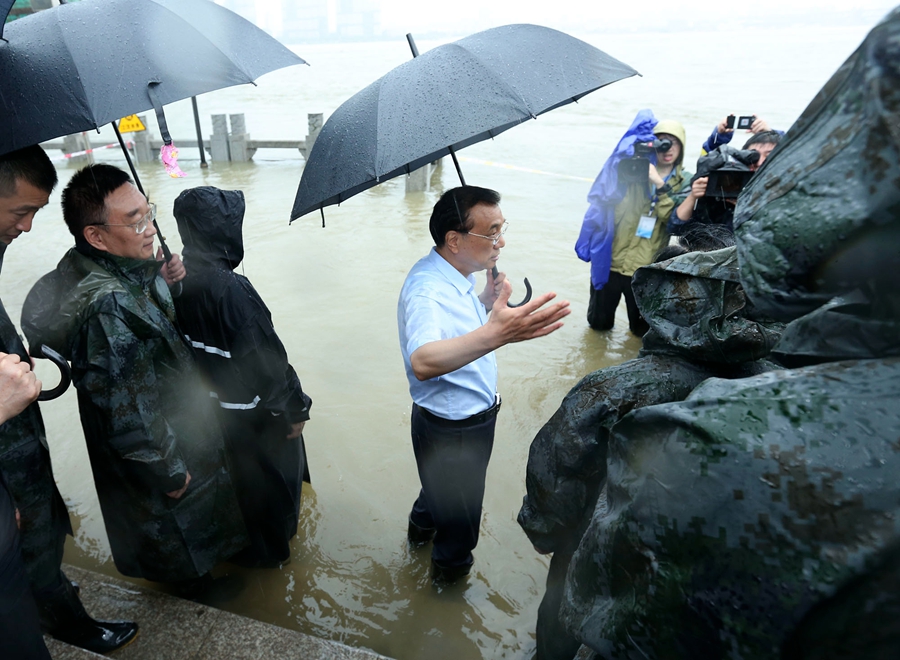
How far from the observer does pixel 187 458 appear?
2.44 m

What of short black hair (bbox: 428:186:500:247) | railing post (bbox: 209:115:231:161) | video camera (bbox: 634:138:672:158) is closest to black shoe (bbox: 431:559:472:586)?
short black hair (bbox: 428:186:500:247)

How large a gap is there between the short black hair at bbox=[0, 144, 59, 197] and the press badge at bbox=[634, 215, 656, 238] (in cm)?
398

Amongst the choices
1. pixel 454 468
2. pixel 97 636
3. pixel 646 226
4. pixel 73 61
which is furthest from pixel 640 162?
pixel 97 636

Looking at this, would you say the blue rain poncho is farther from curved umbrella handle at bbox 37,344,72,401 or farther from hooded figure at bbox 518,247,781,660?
curved umbrella handle at bbox 37,344,72,401

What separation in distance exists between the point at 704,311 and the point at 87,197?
2208mm

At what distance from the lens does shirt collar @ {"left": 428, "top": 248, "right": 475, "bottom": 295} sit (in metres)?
2.40

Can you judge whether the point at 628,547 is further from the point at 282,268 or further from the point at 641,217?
the point at 282,268

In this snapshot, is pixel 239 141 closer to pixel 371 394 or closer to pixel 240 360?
pixel 371 394

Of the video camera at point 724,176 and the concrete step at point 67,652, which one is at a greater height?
the video camera at point 724,176

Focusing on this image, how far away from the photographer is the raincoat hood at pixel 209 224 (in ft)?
7.91

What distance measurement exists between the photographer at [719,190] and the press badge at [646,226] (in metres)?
0.22

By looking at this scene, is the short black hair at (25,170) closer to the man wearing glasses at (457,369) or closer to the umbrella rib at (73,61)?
the umbrella rib at (73,61)

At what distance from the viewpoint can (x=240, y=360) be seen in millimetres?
2479

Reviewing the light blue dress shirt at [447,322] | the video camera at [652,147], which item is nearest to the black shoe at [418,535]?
the light blue dress shirt at [447,322]
